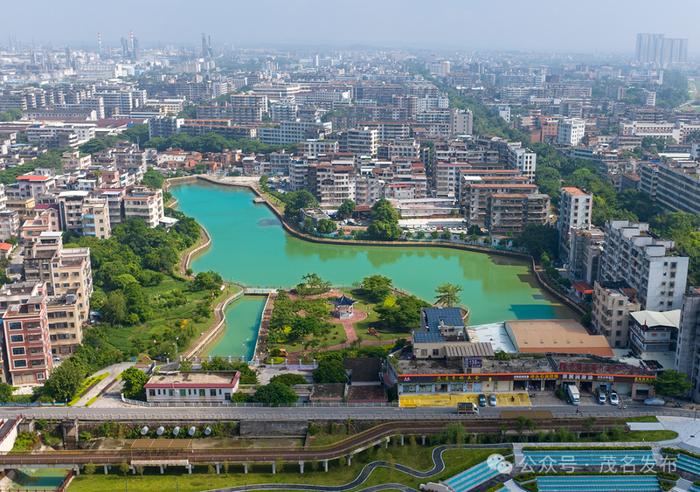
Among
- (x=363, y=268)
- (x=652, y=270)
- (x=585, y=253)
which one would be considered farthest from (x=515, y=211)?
(x=652, y=270)

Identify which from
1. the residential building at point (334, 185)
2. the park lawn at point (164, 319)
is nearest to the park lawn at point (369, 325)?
the park lawn at point (164, 319)

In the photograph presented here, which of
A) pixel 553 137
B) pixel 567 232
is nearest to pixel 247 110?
pixel 553 137

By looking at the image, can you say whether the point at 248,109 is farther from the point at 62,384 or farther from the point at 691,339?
the point at 691,339

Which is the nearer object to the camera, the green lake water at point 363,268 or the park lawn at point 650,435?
the park lawn at point 650,435

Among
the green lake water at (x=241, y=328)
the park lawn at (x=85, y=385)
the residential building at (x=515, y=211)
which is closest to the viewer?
the park lawn at (x=85, y=385)

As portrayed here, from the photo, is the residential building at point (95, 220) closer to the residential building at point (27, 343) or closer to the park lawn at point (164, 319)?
the park lawn at point (164, 319)

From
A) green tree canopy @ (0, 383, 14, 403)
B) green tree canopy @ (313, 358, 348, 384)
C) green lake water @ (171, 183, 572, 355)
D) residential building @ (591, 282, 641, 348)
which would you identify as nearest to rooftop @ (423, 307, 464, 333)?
green tree canopy @ (313, 358, 348, 384)

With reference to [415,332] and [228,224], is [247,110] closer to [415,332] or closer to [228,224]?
[228,224]
